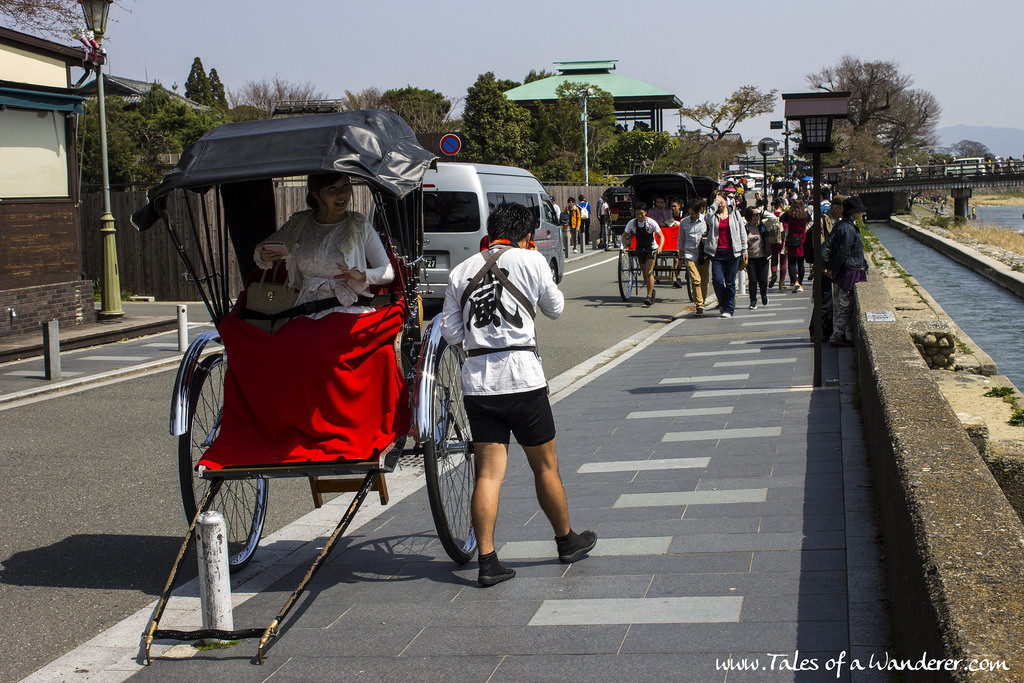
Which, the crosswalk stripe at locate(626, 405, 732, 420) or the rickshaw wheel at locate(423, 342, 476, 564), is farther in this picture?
the crosswalk stripe at locate(626, 405, 732, 420)

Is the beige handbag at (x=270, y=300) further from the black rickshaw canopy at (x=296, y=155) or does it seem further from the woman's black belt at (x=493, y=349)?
the woman's black belt at (x=493, y=349)

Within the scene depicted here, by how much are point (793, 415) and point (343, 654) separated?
5.39 meters

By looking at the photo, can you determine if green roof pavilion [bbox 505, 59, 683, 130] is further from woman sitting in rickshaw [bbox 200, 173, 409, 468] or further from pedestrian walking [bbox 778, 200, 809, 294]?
woman sitting in rickshaw [bbox 200, 173, 409, 468]

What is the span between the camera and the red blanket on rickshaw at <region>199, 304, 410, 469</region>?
4.70 meters

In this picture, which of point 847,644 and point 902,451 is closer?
point 847,644

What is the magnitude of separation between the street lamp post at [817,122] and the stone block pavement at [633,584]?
270cm

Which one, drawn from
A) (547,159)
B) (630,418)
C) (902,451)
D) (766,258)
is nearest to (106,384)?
(630,418)

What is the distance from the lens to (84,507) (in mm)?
6711

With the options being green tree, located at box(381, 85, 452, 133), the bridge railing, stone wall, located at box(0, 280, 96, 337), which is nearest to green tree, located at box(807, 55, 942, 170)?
the bridge railing

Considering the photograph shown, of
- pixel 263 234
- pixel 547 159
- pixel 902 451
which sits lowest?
pixel 902 451

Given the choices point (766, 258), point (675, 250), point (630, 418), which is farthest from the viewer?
point (675, 250)

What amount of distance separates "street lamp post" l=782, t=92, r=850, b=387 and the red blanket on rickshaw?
629 centimetres

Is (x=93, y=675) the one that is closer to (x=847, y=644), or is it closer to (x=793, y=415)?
(x=847, y=644)

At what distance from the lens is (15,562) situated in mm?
5613
